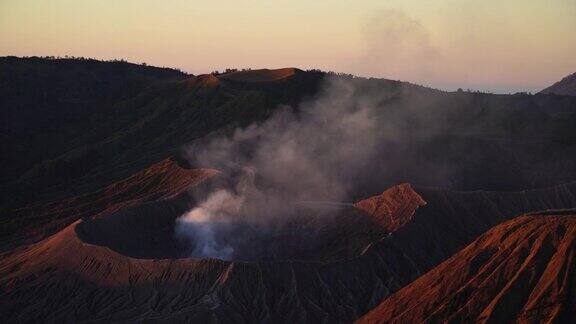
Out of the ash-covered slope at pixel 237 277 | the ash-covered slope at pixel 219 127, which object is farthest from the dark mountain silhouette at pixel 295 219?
the ash-covered slope at pixel 219 127

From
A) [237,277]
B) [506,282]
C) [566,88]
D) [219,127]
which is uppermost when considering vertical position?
[506,282]

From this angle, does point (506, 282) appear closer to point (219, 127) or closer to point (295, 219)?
point (295, 219)

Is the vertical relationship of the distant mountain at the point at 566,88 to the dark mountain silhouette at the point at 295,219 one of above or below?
below

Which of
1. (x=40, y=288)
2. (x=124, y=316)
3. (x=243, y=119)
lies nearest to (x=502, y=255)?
(x=124, y=316)

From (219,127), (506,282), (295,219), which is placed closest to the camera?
(506,282)

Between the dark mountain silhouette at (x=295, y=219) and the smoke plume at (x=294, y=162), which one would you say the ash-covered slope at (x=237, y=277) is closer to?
the dark mountain silhouette at (x=295, y=219)

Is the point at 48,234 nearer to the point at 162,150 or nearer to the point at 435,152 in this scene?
the point at 162,150

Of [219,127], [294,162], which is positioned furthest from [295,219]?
[219,127]
